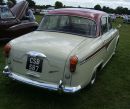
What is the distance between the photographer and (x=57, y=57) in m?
5.18

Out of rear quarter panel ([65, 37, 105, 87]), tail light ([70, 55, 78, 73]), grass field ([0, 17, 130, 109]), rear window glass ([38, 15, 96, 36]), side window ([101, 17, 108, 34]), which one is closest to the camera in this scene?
tail light ([70, 55, 78, 73])

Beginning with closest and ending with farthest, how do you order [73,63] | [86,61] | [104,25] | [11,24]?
1. [73,63]
2. [86,61]
3. [104,25]
4. [11,24]

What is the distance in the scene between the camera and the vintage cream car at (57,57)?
5.16 m

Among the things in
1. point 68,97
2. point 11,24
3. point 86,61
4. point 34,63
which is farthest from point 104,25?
point 11,24

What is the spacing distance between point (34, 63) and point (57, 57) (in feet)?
1.51

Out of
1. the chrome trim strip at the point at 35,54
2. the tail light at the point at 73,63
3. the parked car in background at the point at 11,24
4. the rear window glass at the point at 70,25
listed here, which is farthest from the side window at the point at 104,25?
the parked car in background at the point at 11,24

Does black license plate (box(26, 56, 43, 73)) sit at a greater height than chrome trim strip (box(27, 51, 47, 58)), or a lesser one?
lesser

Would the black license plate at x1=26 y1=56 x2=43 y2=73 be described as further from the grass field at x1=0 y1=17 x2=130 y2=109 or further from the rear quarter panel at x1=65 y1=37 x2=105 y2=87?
the grass field at x1=0 y1=17 x2=130 y2=109

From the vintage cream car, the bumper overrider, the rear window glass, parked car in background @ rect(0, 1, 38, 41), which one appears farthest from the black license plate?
parked car in background @ rect(0, 1, 38, 41)

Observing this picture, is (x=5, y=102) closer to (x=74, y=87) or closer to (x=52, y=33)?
(x=74, y=87)

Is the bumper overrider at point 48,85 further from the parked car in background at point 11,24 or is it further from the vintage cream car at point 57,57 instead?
the parked car in background at point 11,24

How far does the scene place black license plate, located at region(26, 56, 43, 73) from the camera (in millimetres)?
5262

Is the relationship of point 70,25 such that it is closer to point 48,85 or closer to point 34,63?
point 34,63

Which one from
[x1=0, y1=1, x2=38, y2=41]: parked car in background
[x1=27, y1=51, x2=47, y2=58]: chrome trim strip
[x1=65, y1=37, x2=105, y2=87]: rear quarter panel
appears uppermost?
[x1=27, y1=51, x2=47, y2=58]: chrome trim strip
